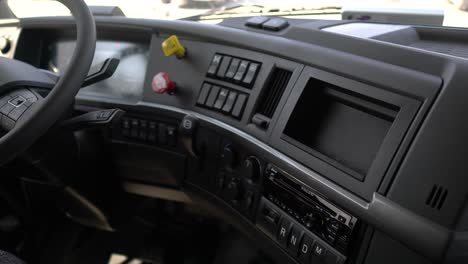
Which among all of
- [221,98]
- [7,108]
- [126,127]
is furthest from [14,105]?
[221,98]

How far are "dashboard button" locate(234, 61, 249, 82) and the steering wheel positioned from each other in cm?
33

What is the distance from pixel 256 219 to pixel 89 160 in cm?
58

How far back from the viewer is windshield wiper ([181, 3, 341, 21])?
1438 millimetres

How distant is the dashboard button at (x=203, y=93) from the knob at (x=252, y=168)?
8.6 inches

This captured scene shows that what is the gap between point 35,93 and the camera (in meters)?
1.07

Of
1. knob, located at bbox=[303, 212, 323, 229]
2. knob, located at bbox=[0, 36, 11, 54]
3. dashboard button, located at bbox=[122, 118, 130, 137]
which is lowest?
dashboard button, located at bbox=[122, 118, 130, 137]

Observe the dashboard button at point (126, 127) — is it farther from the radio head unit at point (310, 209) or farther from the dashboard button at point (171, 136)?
the radio head unit at point (310, 209)

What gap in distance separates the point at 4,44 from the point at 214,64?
3.25 ft

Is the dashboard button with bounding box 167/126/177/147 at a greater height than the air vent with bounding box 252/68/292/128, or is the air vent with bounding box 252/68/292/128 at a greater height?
the air vent with bounding box 252/68/292/128

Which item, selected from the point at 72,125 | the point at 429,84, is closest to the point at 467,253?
the point at 429,84

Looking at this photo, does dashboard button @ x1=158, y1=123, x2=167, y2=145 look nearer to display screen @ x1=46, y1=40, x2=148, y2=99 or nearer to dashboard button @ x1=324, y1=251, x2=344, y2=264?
display screen @ x1=46, y1=40, x2=148, y2=99

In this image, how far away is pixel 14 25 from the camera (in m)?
1.71

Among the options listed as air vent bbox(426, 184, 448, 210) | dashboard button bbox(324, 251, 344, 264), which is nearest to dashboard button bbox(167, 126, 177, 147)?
dashboard button bbox(324, 251, 344, 264)

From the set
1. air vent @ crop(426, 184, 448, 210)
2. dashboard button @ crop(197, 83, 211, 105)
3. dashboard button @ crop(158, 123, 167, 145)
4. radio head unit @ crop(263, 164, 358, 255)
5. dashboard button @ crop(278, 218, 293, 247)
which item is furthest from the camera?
dashboard button @ crop(158, 123, 167, 145)
